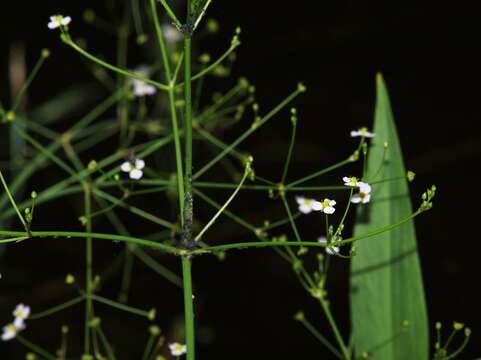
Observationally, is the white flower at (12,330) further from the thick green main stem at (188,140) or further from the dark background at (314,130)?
the dark background at (314,130)

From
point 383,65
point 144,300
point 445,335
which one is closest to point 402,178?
point 445,335

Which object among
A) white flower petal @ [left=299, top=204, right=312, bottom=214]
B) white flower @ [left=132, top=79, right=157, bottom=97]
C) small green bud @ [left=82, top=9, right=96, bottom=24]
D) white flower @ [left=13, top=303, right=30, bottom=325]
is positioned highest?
small green bud @ [left=82, top=9, right=96, bottom=24]

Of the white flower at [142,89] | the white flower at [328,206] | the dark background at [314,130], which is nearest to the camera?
the white flower at [328,206]

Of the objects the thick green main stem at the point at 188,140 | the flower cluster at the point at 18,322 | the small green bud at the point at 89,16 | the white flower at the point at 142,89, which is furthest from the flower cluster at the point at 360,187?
the small green bud at the point at 89,16

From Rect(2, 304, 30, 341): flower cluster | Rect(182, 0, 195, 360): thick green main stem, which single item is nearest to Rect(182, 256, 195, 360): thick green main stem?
Rect(182, 0, 195, 360): thick green main stem

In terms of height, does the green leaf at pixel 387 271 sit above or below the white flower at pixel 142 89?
below

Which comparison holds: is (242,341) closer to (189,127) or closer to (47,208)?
(47,208)

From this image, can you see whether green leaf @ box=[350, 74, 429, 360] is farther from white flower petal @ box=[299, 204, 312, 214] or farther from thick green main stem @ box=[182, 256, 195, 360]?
thick green main stem @ box=[182, 256, 195, 360]
